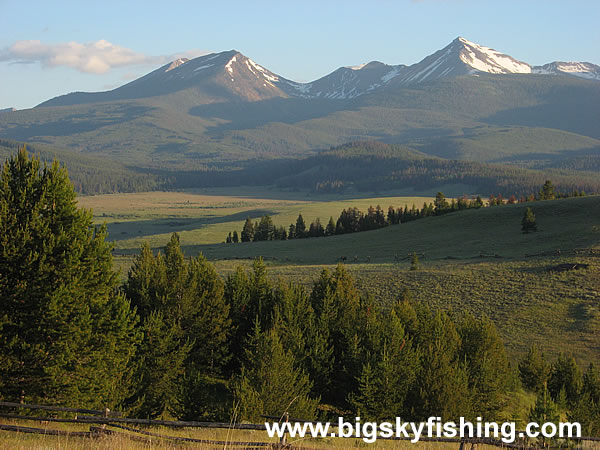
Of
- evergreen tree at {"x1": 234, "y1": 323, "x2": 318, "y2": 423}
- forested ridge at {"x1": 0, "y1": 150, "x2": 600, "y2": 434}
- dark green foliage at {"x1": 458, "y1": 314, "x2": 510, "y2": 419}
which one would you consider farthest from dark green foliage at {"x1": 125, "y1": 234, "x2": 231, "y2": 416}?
dark green foliage at {"x1": 458, "y1": 314, "x2": 510, "y2": 419}

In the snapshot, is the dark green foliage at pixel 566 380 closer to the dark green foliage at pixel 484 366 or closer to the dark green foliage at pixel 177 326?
the dark green foliage at pixel 484 366

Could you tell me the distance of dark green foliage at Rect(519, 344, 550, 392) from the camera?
3844 centimetres

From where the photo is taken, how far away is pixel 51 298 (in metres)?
22.8

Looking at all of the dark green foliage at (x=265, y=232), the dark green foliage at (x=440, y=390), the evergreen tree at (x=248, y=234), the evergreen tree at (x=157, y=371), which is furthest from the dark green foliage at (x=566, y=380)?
the evergreen tree at (x=248, y=234)

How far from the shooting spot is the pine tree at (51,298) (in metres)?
23.0

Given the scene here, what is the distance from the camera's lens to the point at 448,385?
30234 mm

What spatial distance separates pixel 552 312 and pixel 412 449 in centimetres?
3628

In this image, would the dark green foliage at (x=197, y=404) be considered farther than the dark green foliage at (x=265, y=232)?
No

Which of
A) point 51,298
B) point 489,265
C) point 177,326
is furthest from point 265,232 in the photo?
point 51,298

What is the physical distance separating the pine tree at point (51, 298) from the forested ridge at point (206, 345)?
0.06 metres

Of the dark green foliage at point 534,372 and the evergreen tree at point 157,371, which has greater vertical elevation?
the evergreen tree at point 157,371

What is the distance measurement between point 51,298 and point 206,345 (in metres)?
17.0

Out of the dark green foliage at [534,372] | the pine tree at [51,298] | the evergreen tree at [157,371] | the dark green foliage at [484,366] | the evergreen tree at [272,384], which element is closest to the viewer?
the pine tree at [51,298]

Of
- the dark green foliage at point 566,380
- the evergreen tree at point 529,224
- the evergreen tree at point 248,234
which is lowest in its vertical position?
the dark green foliage at point 566,380
